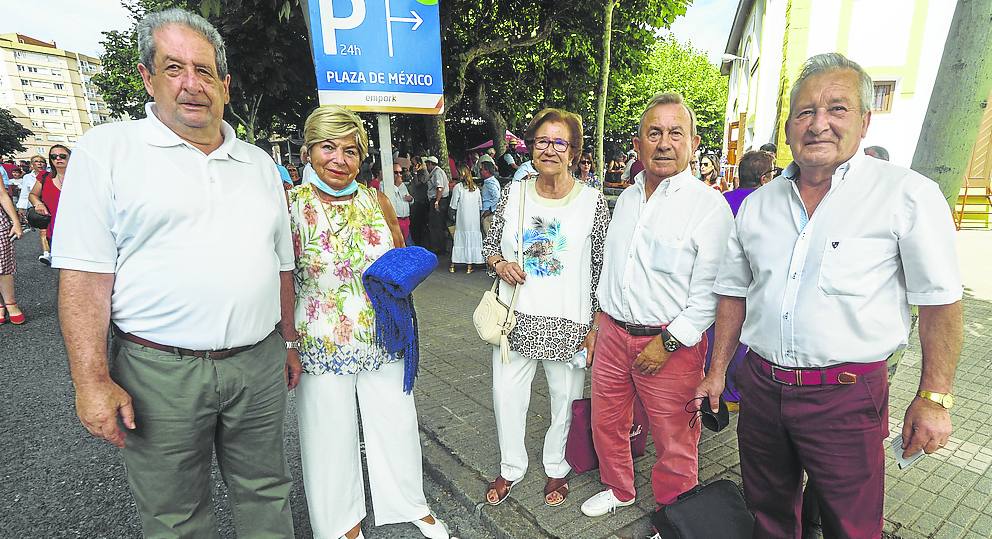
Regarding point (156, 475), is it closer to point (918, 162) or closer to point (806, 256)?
point (806, 256)

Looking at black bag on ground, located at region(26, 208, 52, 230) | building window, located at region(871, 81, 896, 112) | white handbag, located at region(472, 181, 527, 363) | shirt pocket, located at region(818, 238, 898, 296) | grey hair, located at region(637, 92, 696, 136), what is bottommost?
white handbag, located at region(472, 181, 527, 363)

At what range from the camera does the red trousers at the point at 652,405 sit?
7.79 feet

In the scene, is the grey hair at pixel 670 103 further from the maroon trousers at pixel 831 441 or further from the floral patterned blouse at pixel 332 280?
the floral patterned blouse at pixel 332 280

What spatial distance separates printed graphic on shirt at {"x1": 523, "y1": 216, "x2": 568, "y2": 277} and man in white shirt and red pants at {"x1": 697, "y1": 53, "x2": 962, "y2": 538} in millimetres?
937

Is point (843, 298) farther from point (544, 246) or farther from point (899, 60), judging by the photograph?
point (899, 60)

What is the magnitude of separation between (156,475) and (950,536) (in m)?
3.43

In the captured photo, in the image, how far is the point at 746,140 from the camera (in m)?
22.5

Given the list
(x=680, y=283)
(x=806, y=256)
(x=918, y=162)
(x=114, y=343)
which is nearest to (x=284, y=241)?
(x=114, y=343)

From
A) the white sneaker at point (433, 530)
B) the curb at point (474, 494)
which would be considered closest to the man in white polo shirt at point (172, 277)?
the white sneaker at point (433, 530)

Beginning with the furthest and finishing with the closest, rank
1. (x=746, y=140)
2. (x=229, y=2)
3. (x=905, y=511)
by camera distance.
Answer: (x=746, y=140) → (x=229, y=2) → (x=905, y=511)

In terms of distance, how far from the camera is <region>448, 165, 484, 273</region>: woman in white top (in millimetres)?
8867

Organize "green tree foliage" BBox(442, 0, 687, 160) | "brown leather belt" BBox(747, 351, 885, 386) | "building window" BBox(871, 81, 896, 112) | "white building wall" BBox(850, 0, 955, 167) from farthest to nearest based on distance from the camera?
"building window" BBox(871, 81, 896, 112) → "white building wall" BBox(850, 0, 955, 167) → "green tree foliage" BBox(442, 0, 687, 160) → "brown leather belt" BBox(747, 351, 885, 386)

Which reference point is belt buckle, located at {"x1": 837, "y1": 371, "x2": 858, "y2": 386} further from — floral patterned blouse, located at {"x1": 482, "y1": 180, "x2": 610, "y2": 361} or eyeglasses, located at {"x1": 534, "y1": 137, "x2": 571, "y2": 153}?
eyeglasses, located at {"x1": 534, "y1": 137, "x2": 571, "y2": 153}

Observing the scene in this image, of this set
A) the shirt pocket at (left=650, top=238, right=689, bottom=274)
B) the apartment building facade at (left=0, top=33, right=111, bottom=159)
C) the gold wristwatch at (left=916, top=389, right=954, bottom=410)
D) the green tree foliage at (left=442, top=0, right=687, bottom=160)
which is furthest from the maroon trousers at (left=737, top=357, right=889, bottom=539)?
the apartment building facade at (left=0, top=33, right=111, bottom=159)
